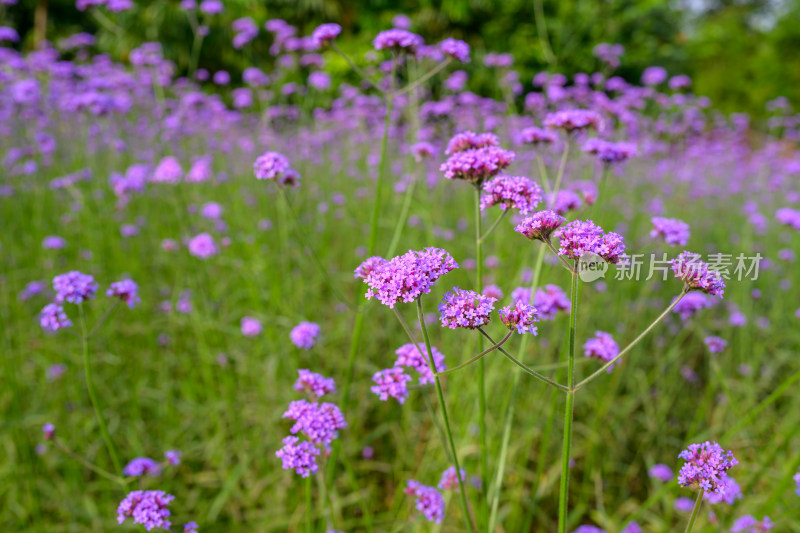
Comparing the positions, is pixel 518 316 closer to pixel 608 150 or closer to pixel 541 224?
pixel 541 224

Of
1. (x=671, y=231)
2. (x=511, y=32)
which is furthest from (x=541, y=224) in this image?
(x=511, y=32)

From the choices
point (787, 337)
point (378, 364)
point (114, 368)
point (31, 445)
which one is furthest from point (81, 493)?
point (787, 337)

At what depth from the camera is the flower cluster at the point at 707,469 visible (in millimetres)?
1024

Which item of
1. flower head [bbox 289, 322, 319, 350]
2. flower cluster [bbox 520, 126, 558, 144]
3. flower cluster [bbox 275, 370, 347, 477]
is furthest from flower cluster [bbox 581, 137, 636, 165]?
flower cluster [bbox 275, 370, 347, 477]

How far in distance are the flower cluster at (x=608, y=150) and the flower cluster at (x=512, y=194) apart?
75 cm

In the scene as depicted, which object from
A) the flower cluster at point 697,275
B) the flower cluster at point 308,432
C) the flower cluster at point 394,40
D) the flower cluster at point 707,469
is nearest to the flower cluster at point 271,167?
the flower cluster at point 394,40

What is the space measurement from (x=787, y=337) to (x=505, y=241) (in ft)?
6.99

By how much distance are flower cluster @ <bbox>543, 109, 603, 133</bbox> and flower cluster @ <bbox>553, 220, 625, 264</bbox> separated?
982 millimetres

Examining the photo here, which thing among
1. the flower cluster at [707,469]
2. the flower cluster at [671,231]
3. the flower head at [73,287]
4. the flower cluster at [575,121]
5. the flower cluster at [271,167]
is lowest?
the flower head at [73,287]

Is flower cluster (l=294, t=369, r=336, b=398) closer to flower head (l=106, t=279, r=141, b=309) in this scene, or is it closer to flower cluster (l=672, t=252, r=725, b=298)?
flower head (l=106, t=279, r=141, b=309)

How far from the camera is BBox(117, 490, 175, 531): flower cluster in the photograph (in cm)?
126

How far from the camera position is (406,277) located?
3.46ft

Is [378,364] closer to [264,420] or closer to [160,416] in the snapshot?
[264,420]

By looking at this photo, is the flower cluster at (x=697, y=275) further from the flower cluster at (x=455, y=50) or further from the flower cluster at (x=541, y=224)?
the flower cluster at (x=455, y=50)
